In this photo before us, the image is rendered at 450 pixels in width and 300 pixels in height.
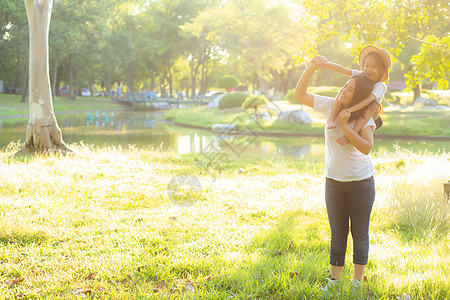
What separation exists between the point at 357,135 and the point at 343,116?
174 millimetres

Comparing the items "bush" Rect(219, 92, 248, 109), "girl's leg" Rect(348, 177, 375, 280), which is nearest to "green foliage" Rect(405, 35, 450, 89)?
"girl's leg" Rect(348, 177, 375, 280)

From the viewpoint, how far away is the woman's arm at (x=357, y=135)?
119 inches

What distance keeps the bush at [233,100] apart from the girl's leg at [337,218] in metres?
29.2

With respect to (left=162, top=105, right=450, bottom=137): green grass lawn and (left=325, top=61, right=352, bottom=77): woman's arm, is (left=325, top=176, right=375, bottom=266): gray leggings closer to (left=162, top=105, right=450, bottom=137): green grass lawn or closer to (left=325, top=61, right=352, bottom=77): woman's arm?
(left=325, top=61, right=352, bottom=77): woman's arm

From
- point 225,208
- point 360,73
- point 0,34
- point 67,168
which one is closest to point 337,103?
point 360,73

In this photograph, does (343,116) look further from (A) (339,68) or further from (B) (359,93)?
(A) (339,68)

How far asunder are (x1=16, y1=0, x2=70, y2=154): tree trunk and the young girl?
970cm

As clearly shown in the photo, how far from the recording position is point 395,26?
7.36 metres

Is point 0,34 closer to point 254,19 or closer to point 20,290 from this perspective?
point 254,19

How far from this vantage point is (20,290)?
11.1ft

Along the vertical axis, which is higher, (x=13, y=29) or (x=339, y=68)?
(x=13, y=29)

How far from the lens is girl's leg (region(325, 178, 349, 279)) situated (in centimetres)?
325

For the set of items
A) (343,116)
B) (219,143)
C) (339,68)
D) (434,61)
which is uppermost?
(434,61)

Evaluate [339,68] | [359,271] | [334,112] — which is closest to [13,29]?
[339,68]
